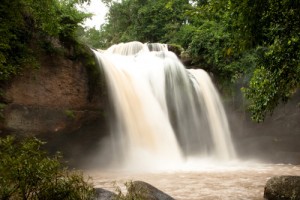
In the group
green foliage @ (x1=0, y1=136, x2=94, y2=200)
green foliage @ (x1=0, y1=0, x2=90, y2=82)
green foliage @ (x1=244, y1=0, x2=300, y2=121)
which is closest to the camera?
green foliage @ (x1=0, y1=136, x2=94, y2=200)

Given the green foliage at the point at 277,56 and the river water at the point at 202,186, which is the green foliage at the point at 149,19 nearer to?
the river water at the point at 202,186

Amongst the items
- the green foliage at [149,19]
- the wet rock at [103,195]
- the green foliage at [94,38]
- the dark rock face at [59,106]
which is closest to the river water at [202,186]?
the wet rock at [103,195]

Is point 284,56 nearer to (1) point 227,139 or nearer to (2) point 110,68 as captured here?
(2) point 110,68

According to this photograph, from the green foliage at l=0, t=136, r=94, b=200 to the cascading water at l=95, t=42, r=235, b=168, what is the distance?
892cm

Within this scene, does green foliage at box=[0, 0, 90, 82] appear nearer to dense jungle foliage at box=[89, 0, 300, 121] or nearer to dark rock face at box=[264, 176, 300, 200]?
dense jungle foliage at box=[89, 0, 300, 121]

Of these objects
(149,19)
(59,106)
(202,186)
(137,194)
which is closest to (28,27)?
(59,106)

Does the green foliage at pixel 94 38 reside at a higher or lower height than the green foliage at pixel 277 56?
higher

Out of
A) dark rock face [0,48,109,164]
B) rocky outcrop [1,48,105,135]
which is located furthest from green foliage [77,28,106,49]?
rocky outcrop [1,48,105,135]

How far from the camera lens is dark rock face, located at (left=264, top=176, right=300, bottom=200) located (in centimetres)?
533

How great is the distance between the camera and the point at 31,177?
272 cm

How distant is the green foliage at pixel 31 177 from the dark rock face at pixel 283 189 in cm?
406

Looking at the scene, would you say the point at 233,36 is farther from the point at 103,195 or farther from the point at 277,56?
the point at 103,195

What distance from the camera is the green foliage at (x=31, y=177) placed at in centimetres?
267

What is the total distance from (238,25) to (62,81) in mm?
7417
